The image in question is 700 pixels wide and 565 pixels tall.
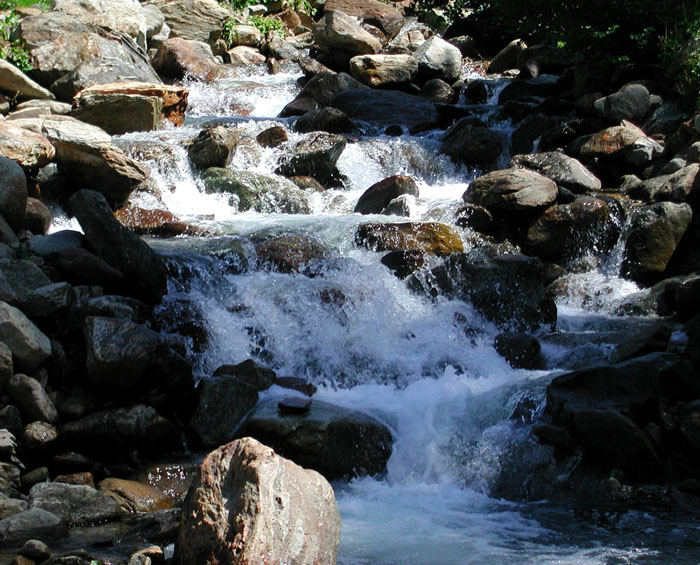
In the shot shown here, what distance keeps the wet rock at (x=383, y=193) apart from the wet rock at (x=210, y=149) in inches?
82.1

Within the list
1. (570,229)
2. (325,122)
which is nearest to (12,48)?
(325,122)

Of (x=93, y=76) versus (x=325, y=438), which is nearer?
(x=325, y=438)

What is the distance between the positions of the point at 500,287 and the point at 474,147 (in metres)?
4.53

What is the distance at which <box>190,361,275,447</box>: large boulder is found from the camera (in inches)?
237

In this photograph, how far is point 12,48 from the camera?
1322 cm

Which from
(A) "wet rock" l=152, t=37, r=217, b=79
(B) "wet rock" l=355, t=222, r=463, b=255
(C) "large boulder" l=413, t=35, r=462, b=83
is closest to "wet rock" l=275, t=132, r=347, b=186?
(B) "wet rock" l=355, t=222, r=463, b=255

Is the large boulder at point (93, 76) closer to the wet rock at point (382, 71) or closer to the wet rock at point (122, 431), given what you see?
the wet rock at point (382, 71)

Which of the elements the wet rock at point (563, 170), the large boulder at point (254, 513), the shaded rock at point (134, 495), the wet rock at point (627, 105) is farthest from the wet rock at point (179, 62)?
the large boulder at point (254, 513)

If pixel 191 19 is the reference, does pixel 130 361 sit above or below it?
below

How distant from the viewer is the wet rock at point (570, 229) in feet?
32.5

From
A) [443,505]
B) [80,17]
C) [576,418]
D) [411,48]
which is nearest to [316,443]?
[443,505]

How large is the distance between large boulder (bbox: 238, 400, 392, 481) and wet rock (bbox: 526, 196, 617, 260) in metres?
4.65

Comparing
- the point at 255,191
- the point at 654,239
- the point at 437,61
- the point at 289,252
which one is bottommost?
the point at 289,252

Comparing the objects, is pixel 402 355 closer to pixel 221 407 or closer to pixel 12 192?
pixel 221 407
